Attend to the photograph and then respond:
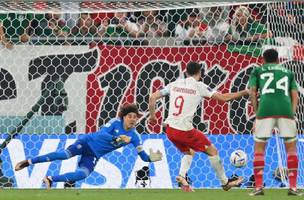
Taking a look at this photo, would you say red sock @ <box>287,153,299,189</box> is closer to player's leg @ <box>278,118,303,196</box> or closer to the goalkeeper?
player's leg @ <box>278,118,303,196</box>

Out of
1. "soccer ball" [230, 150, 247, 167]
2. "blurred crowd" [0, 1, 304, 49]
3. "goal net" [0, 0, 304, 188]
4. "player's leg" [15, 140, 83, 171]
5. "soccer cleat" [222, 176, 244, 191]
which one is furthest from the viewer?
"blurred crowd" [0, 1, 304, 49]

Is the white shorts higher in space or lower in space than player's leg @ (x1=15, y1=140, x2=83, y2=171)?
higher

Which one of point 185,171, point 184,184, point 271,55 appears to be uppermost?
point 271,55

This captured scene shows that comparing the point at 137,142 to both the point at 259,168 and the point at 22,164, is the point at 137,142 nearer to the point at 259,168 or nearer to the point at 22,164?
the point at 22,164

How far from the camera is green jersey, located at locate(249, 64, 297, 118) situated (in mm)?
10688

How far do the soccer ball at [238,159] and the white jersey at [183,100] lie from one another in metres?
1.06

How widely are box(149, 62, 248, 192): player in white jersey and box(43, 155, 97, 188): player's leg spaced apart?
107cm

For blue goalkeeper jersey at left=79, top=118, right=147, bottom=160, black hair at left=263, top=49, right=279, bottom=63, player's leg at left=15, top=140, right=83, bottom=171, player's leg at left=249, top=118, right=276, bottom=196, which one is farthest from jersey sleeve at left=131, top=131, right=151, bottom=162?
black hair at left=263, top=49, right=279, bottom=63

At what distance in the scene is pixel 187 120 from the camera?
480 inches

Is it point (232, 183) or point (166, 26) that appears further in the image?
point (166, 26)

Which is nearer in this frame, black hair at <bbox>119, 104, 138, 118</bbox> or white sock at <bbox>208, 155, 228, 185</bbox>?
white sock at <bbox>208, 155, 228, 185</bbox>

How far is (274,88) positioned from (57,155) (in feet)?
10.1

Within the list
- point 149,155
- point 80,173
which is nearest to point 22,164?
point 80,173

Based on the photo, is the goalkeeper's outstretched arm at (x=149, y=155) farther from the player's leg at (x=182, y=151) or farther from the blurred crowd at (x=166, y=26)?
the blurred crowd at (x=166, y=26)
